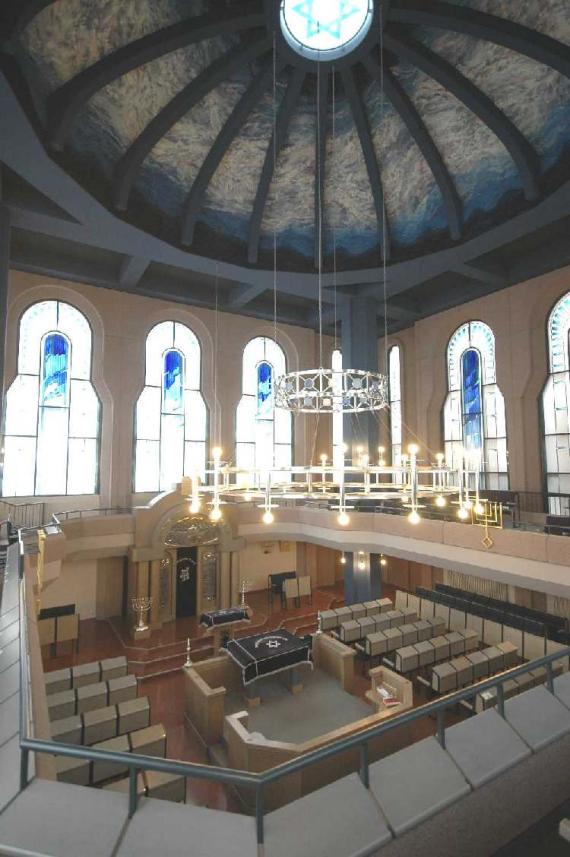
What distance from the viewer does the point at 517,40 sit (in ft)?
25.0

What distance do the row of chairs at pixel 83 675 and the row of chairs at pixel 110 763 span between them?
6.61ft

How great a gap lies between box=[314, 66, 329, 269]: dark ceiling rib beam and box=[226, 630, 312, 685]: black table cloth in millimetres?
8599

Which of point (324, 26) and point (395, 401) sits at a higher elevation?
point (324, 26)

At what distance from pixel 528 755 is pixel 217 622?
31.3 feet

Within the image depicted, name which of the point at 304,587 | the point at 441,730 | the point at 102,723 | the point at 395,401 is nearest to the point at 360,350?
the point at 395,401

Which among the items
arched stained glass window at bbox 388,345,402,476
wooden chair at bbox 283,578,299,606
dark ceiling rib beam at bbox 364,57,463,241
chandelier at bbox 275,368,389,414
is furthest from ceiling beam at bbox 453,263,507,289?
wooden chair at bbox 283,578,299,606

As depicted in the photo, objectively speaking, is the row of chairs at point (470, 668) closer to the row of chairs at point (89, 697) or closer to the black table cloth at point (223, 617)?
the black table cloth at point (223, 617)

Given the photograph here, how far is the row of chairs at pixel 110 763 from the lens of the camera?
5.75 m

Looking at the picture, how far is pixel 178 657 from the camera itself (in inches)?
452

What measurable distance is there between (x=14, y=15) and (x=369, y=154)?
7.58 m

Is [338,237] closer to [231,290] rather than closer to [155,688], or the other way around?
[231,290]

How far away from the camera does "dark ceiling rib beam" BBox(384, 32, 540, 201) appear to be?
28.6ft

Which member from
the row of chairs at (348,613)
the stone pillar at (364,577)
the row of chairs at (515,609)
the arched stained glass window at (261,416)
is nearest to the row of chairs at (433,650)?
the row of chairs at (348,613)

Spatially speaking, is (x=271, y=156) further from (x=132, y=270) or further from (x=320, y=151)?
(x=132, y=270)
